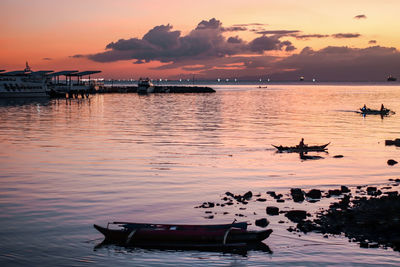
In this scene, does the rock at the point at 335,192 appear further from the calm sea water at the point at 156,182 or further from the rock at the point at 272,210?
the rock at the point at 272,210

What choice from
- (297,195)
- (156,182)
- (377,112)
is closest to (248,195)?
(297,195)

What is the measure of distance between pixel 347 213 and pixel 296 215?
8.06 ft

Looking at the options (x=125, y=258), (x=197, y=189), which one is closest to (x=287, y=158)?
(x=197, y=189)

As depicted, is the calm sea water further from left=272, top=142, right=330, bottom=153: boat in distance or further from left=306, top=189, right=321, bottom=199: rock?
left=306, top=189, right=321, bottom=199: rock

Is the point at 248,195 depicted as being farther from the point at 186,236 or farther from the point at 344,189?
the point at 186,236

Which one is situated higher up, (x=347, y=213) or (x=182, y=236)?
(x=347, y=213)

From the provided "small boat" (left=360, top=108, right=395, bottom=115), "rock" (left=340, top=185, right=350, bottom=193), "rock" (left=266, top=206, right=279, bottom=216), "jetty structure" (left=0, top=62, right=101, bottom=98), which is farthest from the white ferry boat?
"rock" (left=266, top=206, right=279, bottom=216)

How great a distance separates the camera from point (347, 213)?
2214 centimetres

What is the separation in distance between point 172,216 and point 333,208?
848 centimetres

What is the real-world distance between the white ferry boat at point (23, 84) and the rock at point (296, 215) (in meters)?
135

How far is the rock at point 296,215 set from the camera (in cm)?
2244

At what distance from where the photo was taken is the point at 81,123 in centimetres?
7444

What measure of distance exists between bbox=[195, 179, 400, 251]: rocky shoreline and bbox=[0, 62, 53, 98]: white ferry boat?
130790 mm

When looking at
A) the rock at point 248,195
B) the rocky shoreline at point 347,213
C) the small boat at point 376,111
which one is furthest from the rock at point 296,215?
the small boat at point 376,111
